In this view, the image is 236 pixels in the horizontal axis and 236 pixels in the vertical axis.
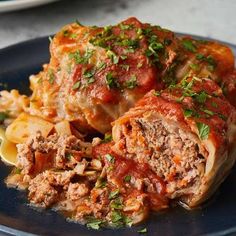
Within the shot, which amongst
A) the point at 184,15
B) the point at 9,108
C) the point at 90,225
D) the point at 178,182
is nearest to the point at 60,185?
the point at 90,225

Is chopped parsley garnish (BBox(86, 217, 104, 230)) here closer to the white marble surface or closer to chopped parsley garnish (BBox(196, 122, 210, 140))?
chopped parsley garnish (BBox(196, 122, 210, 140))

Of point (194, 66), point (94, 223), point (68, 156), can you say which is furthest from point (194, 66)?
point (94, 223)

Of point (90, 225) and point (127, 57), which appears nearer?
point (90, 225)

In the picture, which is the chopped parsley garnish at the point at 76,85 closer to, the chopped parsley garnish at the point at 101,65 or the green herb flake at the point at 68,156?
the chopped parsley garnish at the point at 101,65

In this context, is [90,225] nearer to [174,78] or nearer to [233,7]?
[174,78]

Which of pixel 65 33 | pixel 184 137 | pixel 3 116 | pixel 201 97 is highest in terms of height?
pixel 65 33

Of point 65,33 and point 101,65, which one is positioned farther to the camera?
point 65,33

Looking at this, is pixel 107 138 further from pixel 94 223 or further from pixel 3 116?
pixel 3 116
